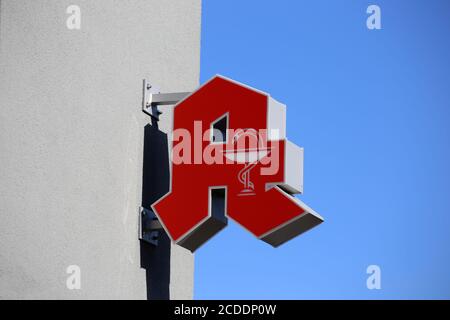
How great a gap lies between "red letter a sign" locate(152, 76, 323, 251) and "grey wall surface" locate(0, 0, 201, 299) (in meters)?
0.47

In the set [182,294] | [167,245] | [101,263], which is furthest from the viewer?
[182,294]

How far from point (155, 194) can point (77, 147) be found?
4.65 feet

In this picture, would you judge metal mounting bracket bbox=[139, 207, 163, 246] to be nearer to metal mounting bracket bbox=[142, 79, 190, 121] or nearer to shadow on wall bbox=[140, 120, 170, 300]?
shadow on wall bbox=[140, 120, 170, 300]

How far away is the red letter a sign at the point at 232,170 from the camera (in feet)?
21.8

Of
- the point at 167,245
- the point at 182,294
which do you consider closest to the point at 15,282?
the point at 167,245

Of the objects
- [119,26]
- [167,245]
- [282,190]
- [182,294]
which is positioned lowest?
[182,294]

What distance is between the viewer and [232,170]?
679cm

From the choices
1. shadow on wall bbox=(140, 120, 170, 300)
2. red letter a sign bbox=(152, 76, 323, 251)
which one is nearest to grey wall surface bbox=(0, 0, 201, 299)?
shadow on wall bbox=(140, 120, 170, 300)

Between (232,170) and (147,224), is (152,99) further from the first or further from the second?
(232,170)

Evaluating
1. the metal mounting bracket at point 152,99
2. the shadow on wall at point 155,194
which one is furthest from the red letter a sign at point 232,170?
the shadow on wall at point 155,194

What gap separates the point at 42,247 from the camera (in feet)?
19.8

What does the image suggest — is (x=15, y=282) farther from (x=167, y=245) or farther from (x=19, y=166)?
(x=167, y=245)

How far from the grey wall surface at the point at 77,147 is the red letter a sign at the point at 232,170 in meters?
0.47
